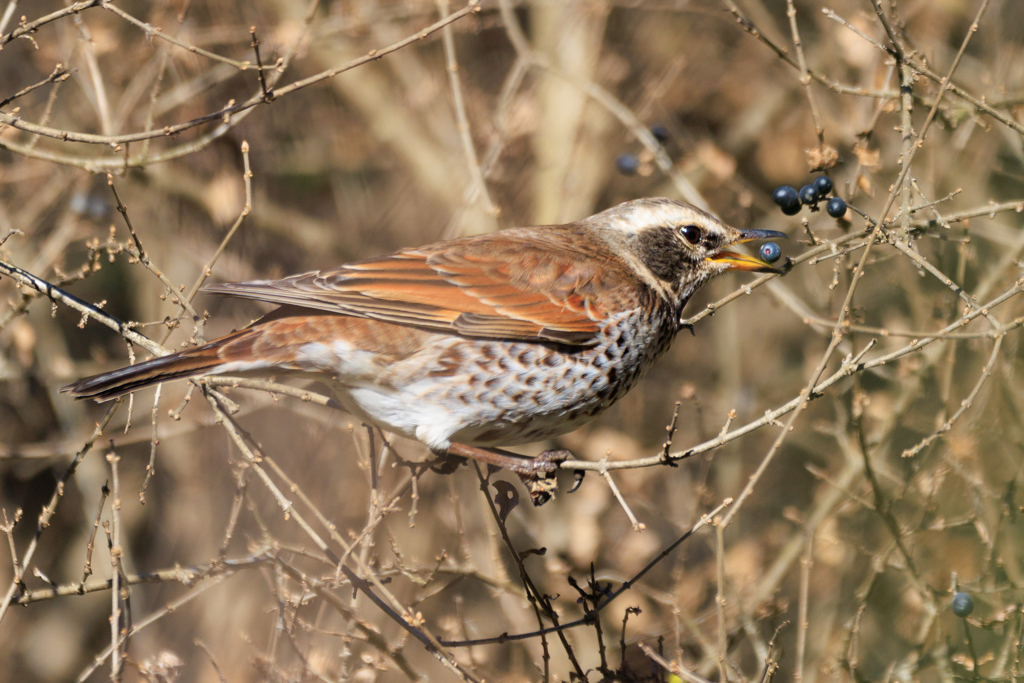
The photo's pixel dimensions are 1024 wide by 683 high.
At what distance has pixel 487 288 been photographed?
15.4ft

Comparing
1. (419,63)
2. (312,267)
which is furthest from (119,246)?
(419,63)

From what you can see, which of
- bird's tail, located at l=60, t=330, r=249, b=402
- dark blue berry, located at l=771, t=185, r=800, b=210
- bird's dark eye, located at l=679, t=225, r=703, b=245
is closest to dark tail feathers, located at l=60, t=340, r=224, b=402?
bird's tail, located at l=60, t=330, r=249, b=402

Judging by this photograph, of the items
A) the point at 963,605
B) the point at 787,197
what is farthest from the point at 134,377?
the point at 963,605

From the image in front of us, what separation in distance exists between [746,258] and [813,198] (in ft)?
1.91

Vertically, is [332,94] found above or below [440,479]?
above

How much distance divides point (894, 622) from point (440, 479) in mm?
3116

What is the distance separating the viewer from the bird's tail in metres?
3.62

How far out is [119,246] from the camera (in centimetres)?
399

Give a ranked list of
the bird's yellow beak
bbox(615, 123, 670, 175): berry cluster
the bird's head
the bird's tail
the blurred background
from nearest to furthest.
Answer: the bird's tail, the bird's yellow beak, the bird's head, the blurred background, bbox(615, 123, 670, 175): berry cluster

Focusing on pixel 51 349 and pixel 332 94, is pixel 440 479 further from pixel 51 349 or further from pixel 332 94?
pixel 332 94

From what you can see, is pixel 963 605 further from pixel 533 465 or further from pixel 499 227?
pixel 499 227

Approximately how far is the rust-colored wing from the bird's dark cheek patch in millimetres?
193

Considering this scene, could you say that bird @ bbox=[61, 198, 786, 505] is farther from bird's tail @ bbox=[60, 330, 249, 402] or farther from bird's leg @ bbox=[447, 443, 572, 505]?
bird's tail @ bbox=[60, 330, 249, 402]

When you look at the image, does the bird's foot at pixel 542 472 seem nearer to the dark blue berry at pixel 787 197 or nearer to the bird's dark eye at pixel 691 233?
the bird's dark eye at pixel 691 233
